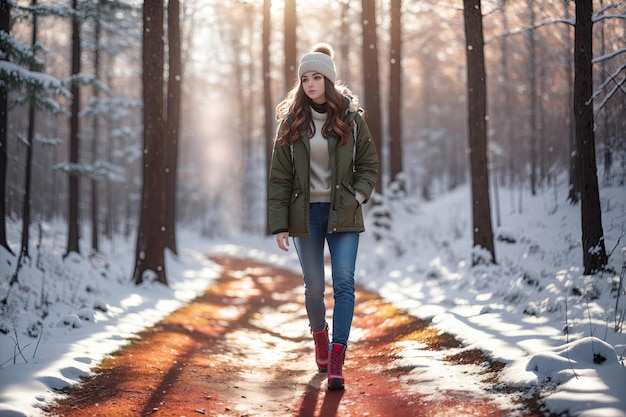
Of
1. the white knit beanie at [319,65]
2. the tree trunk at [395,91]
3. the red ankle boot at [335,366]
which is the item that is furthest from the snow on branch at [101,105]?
the red ankle boot at [335,366]

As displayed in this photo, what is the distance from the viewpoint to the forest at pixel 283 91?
24.6ft

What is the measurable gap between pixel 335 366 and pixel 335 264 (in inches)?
32.3

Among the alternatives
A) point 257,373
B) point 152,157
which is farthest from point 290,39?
point 257,373

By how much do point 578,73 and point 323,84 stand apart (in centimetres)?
340

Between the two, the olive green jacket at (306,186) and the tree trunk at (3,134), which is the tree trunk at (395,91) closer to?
the tree trunk at (3,134)

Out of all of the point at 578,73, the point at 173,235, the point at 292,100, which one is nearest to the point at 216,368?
the point at 292,100

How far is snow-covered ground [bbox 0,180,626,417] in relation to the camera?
11.5ft

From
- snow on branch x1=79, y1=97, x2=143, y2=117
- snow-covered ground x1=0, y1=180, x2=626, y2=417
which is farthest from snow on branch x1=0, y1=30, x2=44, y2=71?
snow on branch x1=79, y1=97, x2=143, y2=117

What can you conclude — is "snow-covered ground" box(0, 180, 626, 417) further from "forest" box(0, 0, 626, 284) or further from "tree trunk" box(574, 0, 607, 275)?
"forest" box(0, 0, 626, 284)

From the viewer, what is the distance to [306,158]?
4.20 metres

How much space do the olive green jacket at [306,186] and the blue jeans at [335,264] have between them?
11cm

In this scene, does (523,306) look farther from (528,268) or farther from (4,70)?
(4,70)

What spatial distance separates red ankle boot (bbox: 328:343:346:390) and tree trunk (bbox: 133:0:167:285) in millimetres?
6378

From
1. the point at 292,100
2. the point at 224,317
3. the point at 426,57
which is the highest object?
the point at 426,57
